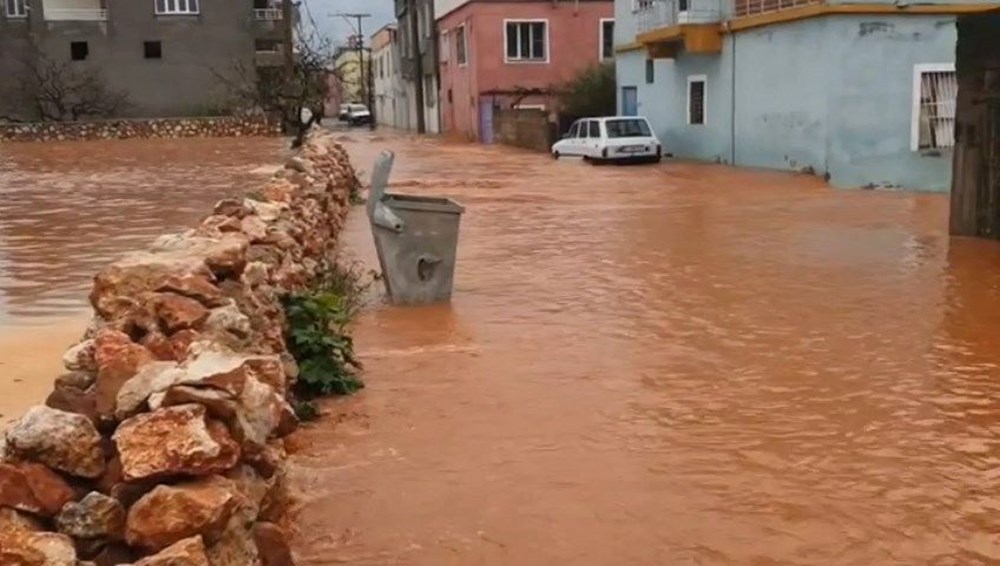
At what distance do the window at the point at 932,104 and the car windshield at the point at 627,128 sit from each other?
9.43 metres

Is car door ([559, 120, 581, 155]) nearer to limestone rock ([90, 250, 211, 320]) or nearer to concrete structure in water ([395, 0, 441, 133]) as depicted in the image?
concrete structure in water ([395, 0, 441, 133])

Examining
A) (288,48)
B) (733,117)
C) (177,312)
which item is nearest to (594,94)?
(288,48)

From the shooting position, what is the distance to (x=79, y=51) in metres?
50.3

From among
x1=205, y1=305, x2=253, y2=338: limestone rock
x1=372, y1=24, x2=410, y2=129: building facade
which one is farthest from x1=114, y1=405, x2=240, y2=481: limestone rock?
x1=372, y1=24, x2=410, y2=129: building facade

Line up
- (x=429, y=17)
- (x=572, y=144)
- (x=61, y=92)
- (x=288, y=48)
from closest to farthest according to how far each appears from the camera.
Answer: (x=572, y=144), (x=288, y=48), (x=61, y=92), (x=429, y=17)

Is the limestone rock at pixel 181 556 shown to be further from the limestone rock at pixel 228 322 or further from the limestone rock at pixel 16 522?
the limestone rock at pixel 228 322

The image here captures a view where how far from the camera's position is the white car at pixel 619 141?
98.7 ft

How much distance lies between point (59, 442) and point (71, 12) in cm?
5161

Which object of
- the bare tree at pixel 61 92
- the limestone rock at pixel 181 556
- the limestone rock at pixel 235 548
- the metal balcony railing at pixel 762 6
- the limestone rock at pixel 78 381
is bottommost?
the limestone rock at pixel 235 548

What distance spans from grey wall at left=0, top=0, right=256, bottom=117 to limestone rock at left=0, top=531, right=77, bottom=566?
159ft

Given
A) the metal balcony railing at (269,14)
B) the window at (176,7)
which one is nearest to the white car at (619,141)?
the window at (176,7)

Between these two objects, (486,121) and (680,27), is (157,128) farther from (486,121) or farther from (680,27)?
(680,27)

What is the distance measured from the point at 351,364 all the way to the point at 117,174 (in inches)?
752

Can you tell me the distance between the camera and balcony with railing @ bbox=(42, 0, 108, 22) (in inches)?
1976
